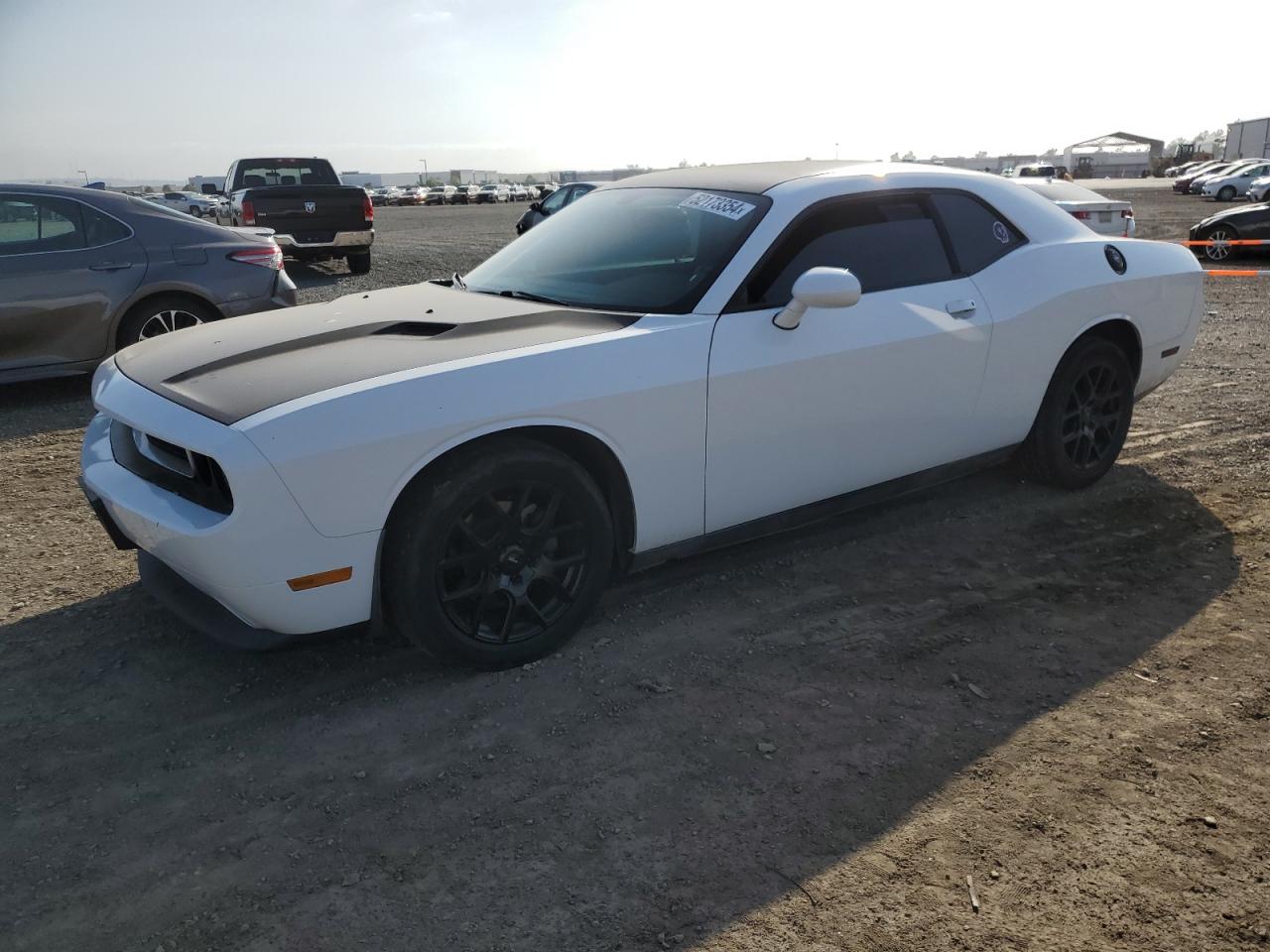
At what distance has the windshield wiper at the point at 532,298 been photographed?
12.2 feet

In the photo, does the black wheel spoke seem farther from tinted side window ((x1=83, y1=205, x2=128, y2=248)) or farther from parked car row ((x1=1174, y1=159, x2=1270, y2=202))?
parked car row ((x1=1174, y1=159, x2=1270, y2=202))

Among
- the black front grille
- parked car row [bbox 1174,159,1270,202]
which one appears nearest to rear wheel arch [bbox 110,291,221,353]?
the black front grille

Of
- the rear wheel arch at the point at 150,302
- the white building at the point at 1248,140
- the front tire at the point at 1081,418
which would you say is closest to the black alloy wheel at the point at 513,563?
the front tire at the point at 1081,418

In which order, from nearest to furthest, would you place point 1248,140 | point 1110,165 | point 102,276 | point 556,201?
point 102,276
point 556,201
point 1248,140
point 1110,165

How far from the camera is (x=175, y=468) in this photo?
119 inches

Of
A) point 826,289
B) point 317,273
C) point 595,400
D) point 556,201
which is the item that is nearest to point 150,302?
point 595,400

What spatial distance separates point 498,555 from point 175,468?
1039 millimetres

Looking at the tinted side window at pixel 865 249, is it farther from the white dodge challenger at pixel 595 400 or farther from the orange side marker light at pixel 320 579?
→ the orange side marker light at pixel 320 579

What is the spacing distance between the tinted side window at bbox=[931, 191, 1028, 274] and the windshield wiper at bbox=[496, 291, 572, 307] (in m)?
1.70

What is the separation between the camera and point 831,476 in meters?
3.78

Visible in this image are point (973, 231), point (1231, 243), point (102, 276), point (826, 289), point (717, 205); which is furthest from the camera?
point (1231, 243)

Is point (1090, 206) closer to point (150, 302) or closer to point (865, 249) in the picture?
point (865, 249)

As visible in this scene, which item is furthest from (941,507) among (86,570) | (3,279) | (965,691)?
(3,279)

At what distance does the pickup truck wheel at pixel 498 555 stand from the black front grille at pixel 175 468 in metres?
0.50
